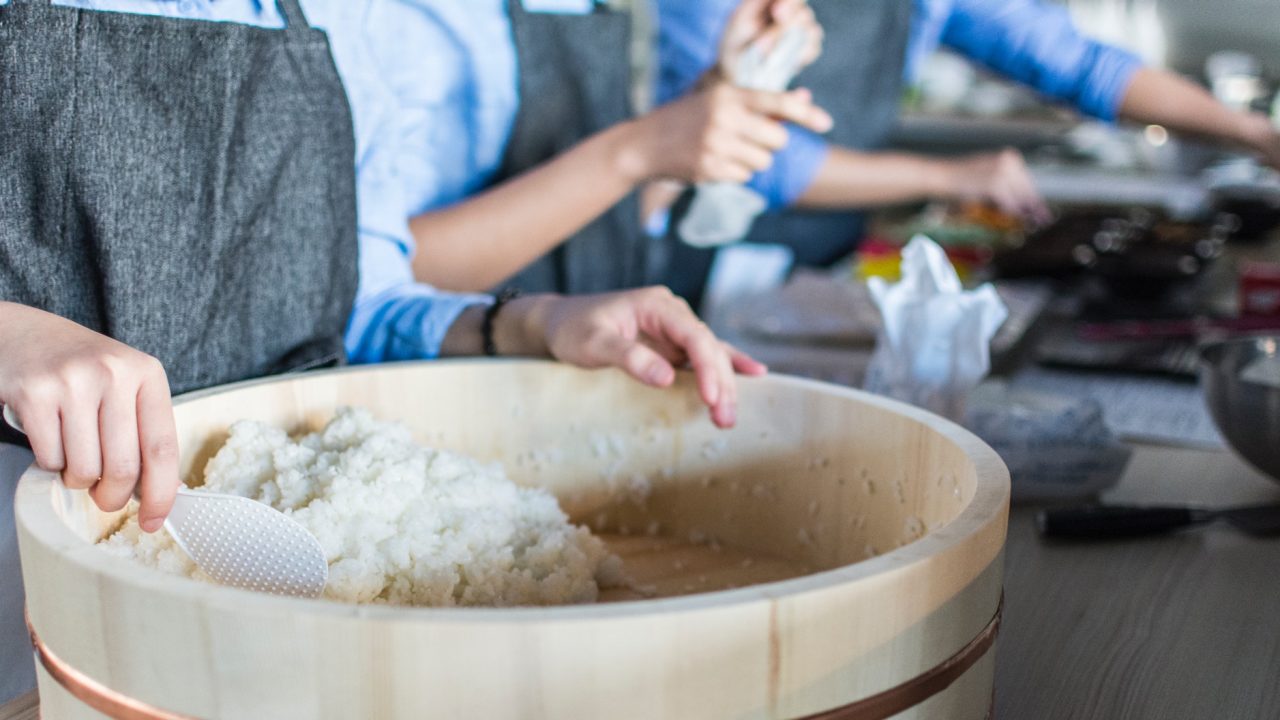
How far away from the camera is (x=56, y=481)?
635mm

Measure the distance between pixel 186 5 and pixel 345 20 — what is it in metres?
0.21

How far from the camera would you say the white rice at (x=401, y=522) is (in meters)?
0.71

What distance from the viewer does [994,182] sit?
2209 millimetres

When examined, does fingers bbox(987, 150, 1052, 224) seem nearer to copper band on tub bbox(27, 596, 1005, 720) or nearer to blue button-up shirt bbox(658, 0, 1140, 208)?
blue button-up shirt bbox(658, 0, 1140, 208)

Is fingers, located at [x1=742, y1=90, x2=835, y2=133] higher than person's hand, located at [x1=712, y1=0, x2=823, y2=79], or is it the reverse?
person's hand, located at [x1=712, y1=0, x2=823, y2=79]

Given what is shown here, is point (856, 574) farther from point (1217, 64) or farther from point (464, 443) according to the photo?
point (1217, 64)

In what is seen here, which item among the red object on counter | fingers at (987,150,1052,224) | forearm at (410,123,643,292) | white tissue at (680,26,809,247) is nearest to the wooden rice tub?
forearm at (410,123,643,292)

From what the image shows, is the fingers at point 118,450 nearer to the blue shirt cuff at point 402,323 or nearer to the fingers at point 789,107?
the blue shirt cuff at point 402,323

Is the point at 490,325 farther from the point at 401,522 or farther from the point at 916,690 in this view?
the point at 916,690

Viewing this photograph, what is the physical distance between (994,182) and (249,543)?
1844 millimetres

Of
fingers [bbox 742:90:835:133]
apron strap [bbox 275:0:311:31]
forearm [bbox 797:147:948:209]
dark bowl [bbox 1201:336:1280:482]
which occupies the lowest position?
forearm [bbox 797:147:948:209]

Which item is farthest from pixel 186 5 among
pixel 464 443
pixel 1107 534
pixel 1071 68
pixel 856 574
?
pixel 1071 68

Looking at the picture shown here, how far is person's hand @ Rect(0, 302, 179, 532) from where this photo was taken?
62cm

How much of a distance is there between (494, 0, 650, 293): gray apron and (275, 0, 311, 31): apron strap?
558 mm
